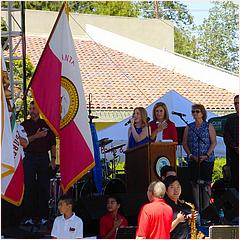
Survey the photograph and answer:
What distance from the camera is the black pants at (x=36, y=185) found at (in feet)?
29.8

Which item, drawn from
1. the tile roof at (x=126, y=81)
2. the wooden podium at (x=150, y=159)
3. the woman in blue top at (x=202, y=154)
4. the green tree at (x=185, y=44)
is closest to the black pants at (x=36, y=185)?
the wooden podium at (x=150, y=159)

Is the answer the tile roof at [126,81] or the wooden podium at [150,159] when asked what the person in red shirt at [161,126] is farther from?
the tile roof at [126,81]

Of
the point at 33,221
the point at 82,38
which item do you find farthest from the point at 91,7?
the point at 33,221

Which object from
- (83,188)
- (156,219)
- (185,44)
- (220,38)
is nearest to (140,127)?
(83,188)

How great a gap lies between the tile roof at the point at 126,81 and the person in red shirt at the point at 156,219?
751 inches

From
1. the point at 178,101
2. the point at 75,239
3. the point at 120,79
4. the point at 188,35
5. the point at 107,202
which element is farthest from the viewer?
the point at 188,35

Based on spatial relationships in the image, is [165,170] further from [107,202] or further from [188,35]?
[188,35]

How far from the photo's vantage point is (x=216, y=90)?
1168 inches

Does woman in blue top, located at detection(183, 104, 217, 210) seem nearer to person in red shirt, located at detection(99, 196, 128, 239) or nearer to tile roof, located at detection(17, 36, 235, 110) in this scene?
person in red shirt, located at detection(99, 196, 128, 239)

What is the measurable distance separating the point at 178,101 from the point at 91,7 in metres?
30.7

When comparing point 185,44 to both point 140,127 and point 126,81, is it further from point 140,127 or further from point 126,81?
point 140,127

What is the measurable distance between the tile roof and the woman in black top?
1843 cm

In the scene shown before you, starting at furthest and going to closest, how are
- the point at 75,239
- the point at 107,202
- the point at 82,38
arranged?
the point at 82,38, the point at 107,202, the point at 75,239

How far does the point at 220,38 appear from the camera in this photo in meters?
43.0
